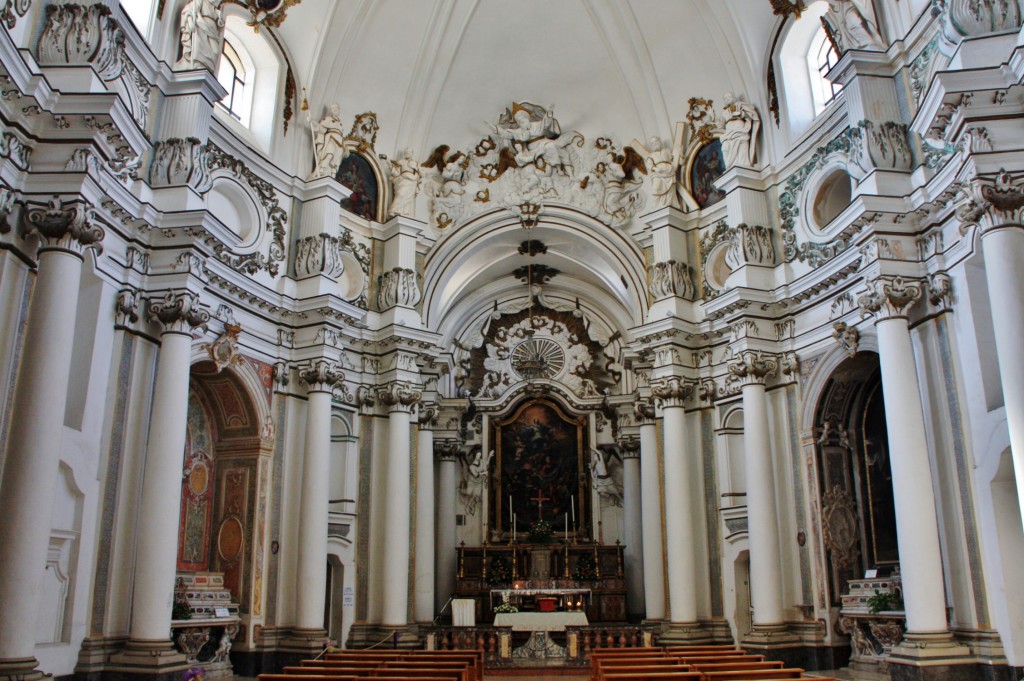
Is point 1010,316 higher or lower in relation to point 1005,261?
lower

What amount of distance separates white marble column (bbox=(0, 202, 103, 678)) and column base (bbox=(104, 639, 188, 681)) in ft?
7.18

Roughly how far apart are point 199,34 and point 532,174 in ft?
30.0

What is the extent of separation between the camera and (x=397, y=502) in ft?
62.0

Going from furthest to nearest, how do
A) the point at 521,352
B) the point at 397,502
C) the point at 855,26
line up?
the point at 521,352, the point at 397,502, the point at 855,26

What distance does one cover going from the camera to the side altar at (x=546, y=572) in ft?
72.9

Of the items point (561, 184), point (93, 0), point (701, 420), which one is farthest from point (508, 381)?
point (93, 0)

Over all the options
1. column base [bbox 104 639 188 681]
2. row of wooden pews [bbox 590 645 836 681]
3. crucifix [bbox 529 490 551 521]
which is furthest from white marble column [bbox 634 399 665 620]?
column base [bbox 104 639 188 681]

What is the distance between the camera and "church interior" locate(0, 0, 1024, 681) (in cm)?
1166

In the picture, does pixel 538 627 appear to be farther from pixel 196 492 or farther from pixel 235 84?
pixel 235 84

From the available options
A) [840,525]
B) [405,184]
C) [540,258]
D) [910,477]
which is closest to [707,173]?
[540,258]

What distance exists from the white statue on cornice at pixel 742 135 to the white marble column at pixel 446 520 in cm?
1102

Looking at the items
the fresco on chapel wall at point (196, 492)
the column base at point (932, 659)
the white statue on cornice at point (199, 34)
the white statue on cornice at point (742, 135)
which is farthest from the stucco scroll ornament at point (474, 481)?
the column base at point (932, 659)

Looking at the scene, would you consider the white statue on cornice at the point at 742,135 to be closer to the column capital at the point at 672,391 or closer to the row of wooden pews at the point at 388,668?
the column capital at the point at 672,391

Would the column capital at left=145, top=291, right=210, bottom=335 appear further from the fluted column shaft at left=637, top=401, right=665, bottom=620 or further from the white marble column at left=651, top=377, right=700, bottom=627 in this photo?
the fluted column shaft at left=637, top=401, right=665, bottom=620
